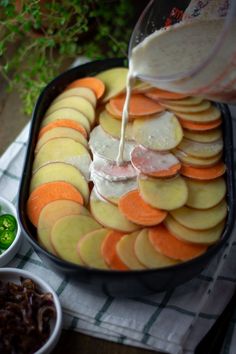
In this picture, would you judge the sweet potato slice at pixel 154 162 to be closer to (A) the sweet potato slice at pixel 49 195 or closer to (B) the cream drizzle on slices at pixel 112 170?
(B) the cream drizzle on slices at pixel 112 170

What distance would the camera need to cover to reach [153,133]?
142 centimetres

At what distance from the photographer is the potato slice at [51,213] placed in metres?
1.23

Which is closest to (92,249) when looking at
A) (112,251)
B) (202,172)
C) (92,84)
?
(112,251)

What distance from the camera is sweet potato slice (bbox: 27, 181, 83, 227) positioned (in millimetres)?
1293

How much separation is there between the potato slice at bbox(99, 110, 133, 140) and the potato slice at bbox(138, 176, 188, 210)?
A: 183 millimetres

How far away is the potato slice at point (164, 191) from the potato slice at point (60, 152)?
20 centimetres

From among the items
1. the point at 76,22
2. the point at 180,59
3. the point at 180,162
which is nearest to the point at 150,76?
the point at 180,59

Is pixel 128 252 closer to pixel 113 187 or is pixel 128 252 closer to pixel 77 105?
pixel 113 187

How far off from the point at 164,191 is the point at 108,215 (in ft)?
0.47

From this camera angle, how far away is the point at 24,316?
3.69ft

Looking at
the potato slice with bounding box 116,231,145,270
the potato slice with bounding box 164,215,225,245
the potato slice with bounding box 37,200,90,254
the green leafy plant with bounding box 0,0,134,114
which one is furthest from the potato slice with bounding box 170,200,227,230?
the green leafy plant with bounding box 0,0,134,114

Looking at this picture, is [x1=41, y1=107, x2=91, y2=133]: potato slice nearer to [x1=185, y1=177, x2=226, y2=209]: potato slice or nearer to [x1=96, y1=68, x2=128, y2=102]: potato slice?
[x1=96, y1=68, x2=128, y2=102]: potato slice

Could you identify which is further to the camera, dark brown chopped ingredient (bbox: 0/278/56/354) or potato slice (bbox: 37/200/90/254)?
potato slice (bbox: 37/200/90/254)

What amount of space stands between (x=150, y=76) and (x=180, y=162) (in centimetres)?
24
